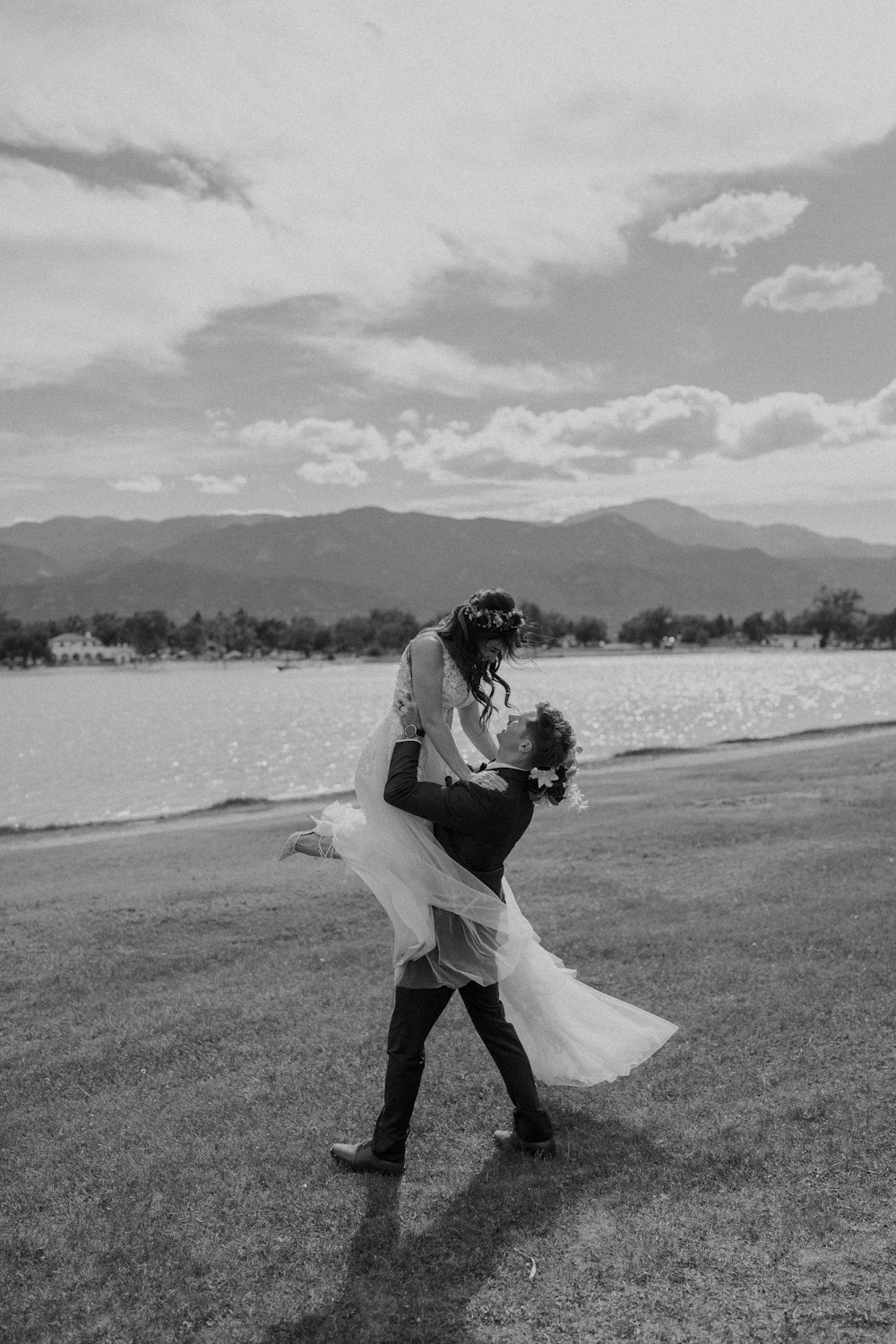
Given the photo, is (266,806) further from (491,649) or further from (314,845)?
(491,649)

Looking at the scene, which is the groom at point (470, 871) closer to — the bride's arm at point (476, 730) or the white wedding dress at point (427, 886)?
the white wedding dress at point (427, 886)

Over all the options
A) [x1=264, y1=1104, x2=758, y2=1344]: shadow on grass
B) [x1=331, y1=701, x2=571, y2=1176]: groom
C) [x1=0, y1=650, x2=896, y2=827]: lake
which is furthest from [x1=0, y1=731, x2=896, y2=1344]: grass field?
[x1=0, y1=650, x2=896, y2=827]: lake

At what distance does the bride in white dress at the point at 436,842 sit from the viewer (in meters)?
5.77

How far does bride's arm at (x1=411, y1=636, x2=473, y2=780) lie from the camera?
573cm

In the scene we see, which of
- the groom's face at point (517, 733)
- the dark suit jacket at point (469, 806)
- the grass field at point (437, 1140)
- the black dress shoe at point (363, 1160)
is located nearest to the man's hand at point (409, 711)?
the dark suit jacket at point (469, 806)

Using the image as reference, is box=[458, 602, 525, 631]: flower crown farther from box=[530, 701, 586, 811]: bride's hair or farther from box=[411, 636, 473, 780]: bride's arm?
box=[530, 701, 586, 811]: bride's hair

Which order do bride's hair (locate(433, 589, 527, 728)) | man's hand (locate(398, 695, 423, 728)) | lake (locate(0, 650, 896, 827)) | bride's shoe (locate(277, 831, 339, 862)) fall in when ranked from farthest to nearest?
1. lake (locate(0, 650, 896, 827))
2. bride's shoe (locate(277, 831, 339, 862))
3. man's hand (locate(398, 695, 423, 728))
4. bride's hair (locate(433, 589, 527, 728))

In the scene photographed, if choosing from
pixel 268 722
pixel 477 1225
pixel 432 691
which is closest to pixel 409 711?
pixel 432 691

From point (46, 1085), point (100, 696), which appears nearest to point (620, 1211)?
point (46, 1085)

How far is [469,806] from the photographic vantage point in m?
5.63

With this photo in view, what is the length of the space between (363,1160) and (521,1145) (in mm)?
967

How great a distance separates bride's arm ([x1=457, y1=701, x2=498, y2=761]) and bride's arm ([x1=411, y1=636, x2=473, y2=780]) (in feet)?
1.06

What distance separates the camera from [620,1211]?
17.8ft

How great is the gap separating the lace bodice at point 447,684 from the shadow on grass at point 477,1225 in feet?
8.95
